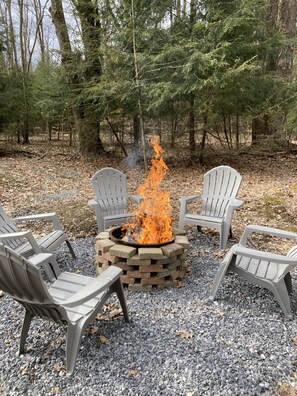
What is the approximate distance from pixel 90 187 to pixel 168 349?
5.30m

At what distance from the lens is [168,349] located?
2.05 metres

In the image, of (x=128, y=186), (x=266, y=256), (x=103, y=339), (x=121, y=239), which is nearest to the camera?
(x=103, y=339)

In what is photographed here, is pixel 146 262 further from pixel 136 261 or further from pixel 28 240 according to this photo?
pixel 28 240

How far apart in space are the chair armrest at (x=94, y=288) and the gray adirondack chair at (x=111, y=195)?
1.75 meters

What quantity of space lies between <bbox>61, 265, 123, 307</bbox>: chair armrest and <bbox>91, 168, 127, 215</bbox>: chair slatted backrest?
6.33ft

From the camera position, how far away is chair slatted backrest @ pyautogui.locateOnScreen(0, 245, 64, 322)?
5.50 ft

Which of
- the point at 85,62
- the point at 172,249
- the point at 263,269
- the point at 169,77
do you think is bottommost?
the point at 263,269

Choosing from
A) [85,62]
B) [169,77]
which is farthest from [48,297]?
[85,62]

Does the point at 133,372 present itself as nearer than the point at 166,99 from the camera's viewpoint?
Yes

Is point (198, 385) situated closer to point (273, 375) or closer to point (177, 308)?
point (273, 375)

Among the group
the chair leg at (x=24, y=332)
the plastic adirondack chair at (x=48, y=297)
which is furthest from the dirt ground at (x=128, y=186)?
the chair leg at (x=24, y=332)

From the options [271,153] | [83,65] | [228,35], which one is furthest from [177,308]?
[271,153]

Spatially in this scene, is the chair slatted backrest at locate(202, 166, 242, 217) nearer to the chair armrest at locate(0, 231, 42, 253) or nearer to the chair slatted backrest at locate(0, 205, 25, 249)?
the chair armrest at locate(0, 231, 42, 253)

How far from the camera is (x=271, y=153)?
9.71 meters
